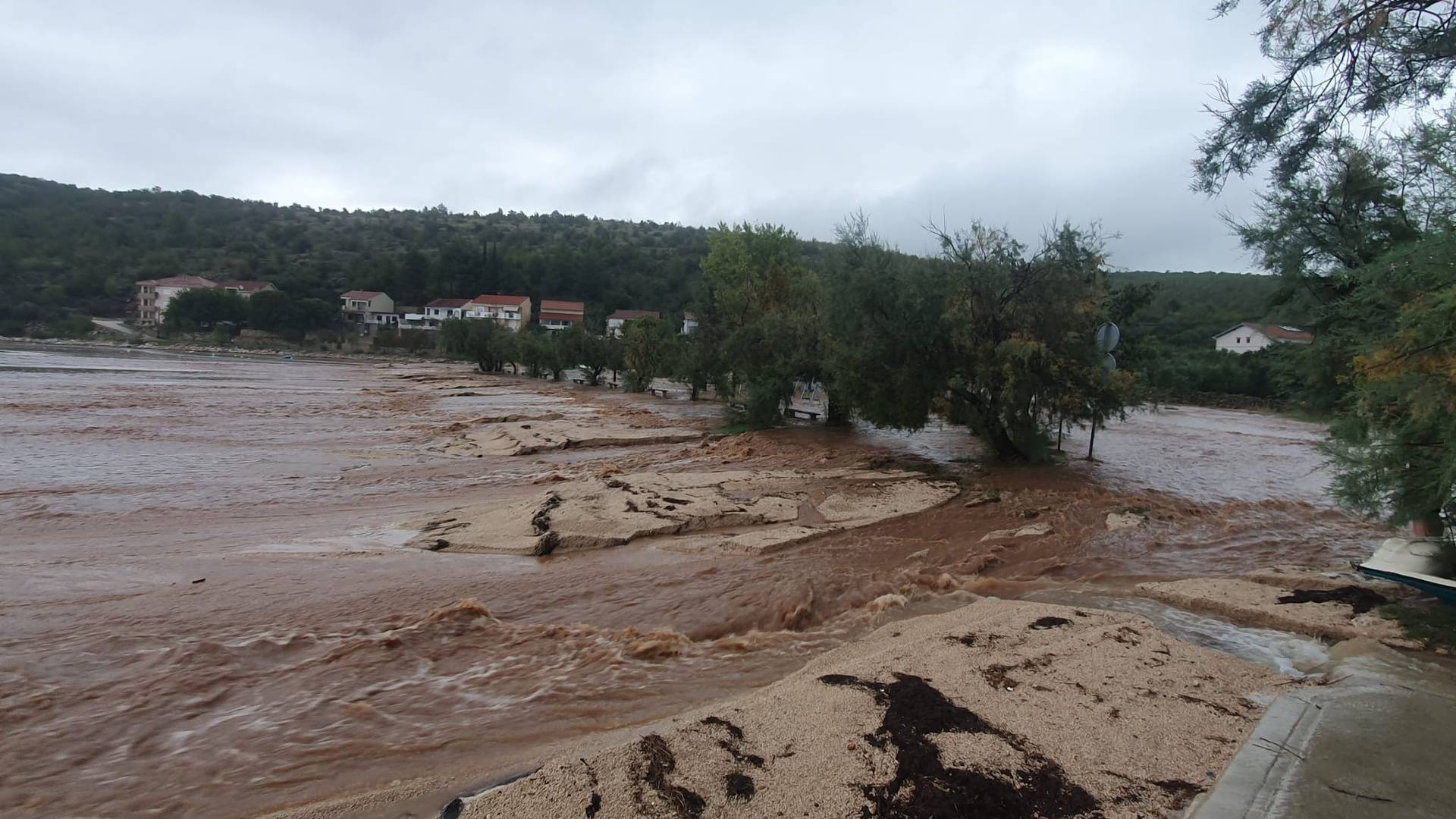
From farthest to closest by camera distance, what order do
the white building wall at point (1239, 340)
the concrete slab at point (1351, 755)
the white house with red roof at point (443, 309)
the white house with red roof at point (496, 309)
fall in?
1. the white house with red roof at point (443, 309)
2. the white house with red roof at point (496, 309)
3. the white building wall at point (1239, 340)
4. the concrete slab at point (1351, 755)

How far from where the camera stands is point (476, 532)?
10.5 metres

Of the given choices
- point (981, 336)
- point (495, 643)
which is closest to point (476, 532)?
point (495, 643)

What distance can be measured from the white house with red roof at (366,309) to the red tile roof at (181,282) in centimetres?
1584

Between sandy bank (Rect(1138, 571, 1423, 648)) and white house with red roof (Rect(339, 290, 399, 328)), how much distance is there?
11468 centimetres

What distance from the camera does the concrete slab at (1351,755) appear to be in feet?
11.8

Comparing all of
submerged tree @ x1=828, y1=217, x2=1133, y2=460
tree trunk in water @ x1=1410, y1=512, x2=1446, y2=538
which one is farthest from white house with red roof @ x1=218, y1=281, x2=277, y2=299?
tree trunk in water @ x1=1410, y1=512, x2=1446, y2=538

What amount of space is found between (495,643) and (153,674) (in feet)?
8.22

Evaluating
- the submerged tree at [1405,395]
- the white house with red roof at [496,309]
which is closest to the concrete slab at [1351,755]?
the submerged tree at [1405,395]

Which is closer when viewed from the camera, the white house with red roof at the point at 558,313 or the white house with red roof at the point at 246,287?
the white house with red roof at the point at 246,287

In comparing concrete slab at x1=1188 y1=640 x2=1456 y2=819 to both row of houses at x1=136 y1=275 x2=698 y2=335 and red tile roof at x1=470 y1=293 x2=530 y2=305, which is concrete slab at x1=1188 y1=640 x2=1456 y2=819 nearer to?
row of houses at x1=136 y1=275 x2=698 y2=335

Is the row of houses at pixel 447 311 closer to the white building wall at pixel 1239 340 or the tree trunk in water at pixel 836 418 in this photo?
the white building wall at pixel 1239 340

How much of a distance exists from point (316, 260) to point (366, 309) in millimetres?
28361

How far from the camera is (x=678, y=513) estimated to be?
1140cm

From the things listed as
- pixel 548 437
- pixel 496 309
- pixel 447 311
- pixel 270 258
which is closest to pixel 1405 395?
pixel 548 437
